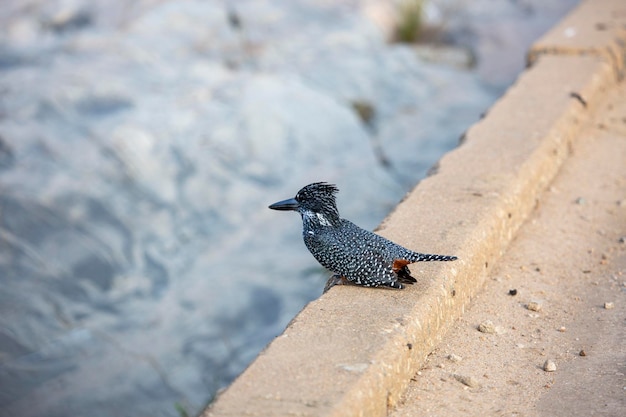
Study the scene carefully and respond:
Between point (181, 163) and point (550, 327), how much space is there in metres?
4.32

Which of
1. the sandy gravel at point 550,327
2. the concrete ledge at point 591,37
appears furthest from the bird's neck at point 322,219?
the concrete ledge at point 591,37

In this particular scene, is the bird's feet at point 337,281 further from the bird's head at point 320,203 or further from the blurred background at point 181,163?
the blurred background at point 181,163

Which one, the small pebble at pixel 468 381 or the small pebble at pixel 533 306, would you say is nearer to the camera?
the small pebble at pixel 468 381

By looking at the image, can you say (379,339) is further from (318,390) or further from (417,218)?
(417,218)

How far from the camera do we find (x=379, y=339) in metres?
3.17

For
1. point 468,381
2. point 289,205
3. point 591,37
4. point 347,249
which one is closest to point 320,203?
point 289,205

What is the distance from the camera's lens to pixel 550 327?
12.3 feet

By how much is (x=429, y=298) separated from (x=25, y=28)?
6097 millimetres

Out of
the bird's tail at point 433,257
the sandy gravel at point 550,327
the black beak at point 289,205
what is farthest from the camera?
the black beak at point 289,205

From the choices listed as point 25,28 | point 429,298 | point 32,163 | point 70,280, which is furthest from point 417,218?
point 25,28

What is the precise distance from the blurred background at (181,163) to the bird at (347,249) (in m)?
2.03

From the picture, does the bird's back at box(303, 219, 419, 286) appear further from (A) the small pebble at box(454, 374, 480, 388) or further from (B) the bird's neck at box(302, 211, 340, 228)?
(A) the small pebble at box(454, 374, 480, 388)

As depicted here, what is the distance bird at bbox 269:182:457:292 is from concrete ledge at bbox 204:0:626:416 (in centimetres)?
8

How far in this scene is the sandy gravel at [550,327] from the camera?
320 cm
